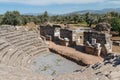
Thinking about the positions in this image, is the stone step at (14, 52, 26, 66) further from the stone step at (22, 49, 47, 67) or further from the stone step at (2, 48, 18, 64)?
the stone step at (2, 48, 18, 64)

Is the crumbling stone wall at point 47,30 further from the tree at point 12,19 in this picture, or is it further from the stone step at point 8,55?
the tree at point 12,19

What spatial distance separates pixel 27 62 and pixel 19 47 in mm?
2199

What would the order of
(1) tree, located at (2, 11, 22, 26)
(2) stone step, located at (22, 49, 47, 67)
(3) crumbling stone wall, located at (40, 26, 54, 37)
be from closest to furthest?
(2) stone step, located at (22, 49, 47, 67) < (3) crumbling stone wall, located at (40, 26, 54, 37) < (1) tree, located at (2, 11, 22, 26)

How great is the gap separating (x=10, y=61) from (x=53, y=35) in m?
11.7

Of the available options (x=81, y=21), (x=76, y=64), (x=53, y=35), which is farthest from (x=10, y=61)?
(x=81, y=21)

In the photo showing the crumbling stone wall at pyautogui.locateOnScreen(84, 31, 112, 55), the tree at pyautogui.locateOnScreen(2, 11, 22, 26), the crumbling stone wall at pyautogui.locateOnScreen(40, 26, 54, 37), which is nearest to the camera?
the crumbling stone wall at pyautogui.locateOnScreen(84, 31, 112, 55)

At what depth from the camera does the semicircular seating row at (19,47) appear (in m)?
17.8

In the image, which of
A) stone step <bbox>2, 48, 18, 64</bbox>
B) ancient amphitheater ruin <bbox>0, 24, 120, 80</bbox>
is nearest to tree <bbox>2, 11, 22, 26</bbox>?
ancient amphitheater ruin <bbox>0, 24, 120, 80</bbox>

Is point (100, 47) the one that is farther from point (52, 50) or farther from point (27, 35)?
point (27, 35)

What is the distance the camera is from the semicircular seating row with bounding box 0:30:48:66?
1784 cm

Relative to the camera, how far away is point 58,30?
93.1ft

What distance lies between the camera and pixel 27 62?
19203 millimetres

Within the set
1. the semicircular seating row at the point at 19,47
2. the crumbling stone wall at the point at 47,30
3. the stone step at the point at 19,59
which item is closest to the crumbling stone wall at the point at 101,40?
the semicircular seating row at the point at 19,47

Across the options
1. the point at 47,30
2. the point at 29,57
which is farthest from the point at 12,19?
the point at 29,57
